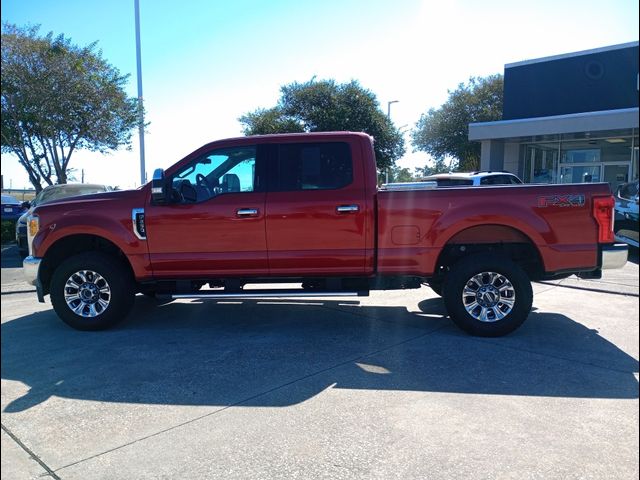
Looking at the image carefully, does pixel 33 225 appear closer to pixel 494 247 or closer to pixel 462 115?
pixel 494 247

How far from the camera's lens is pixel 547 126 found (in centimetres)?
1778

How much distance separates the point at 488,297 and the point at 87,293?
176 inches

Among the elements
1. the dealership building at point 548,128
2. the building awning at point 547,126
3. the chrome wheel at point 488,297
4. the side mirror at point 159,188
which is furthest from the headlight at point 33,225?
the building awning at point 547,126

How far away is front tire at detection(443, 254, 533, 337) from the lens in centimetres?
536

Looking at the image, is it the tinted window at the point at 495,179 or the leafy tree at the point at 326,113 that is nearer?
the tinted window at the point at 495,179

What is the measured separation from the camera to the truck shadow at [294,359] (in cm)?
407

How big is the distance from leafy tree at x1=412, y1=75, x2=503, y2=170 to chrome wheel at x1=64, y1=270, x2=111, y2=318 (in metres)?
26.9

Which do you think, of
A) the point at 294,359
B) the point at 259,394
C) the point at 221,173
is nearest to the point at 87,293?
the point at 221,173

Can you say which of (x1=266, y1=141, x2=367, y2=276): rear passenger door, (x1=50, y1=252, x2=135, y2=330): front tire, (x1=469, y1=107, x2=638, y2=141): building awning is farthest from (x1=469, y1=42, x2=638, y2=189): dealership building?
(x1=50, y1=252, x2=135, y2=330): front tire

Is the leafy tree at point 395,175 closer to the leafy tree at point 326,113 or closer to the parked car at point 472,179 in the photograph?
the leafy tree at point 326,113

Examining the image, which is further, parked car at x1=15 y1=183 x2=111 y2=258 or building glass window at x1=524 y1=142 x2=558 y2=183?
building glass window at x1=524 y1=142 x2=558 y2=183

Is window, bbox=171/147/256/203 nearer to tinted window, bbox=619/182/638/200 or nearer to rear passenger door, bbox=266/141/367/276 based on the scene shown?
rear passenger door, bbox=266/141/367/276

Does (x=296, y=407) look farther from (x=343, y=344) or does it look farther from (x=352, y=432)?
(x=343, y=344)

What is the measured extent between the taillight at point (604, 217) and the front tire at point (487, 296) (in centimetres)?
88
